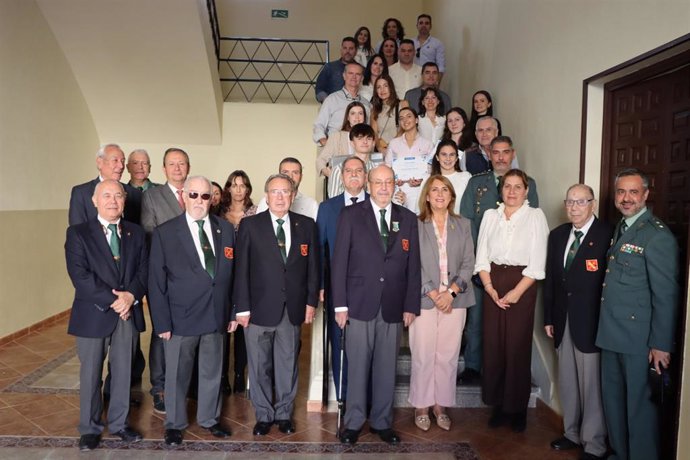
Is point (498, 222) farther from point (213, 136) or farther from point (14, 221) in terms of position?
point (213, 136)

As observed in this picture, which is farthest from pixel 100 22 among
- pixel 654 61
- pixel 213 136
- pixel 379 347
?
pixel 654 61

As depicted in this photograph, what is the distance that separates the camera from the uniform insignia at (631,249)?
3.06 metres

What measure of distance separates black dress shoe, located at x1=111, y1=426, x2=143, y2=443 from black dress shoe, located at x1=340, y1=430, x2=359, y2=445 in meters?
1.27

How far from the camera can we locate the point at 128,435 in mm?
3617

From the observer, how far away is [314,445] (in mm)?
3646

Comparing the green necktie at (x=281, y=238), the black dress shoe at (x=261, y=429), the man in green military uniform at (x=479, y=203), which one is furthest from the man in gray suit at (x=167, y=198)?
the man in green military uniform at (x=479, y=203)

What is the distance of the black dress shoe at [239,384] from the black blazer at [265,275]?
1155mm

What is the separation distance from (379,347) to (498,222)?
3.85 ft

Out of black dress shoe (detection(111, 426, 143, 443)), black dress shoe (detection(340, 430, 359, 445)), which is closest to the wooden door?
black dress shoe (detection(340, 430, 359, 445))

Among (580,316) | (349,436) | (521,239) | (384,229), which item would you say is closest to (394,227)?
(384,229)

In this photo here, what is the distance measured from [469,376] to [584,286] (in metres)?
1.36

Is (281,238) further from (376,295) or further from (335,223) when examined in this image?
(376,295)

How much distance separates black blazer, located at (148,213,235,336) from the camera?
11.5 feet

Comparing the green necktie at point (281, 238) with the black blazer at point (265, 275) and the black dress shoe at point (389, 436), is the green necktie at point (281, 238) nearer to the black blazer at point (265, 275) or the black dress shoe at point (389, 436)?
the black blazer at point (265, 275)
